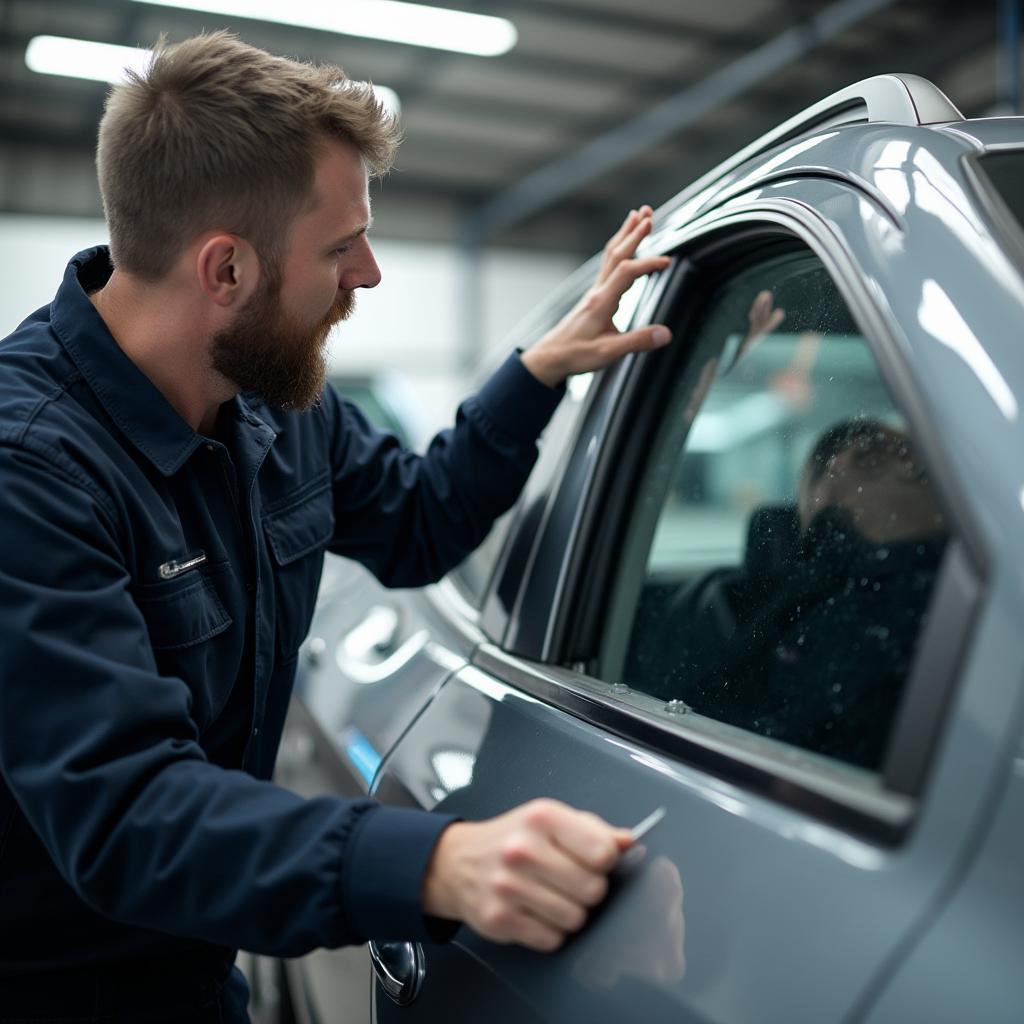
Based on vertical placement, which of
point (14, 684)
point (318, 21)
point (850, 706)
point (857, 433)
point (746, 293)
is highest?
point (318, 21)

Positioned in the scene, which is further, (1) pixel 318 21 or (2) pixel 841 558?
(1) pixel 318 21

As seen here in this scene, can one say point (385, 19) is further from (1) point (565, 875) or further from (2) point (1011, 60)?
(1) point (565, 875)

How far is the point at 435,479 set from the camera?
1.70 m

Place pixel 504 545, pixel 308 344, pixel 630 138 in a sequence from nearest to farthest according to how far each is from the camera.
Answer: pixel 308 344 < pixel 504 545 < pixel 630 138

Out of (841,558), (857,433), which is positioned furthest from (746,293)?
(841,558)

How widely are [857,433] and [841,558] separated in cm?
14

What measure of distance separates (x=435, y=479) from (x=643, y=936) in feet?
3.33

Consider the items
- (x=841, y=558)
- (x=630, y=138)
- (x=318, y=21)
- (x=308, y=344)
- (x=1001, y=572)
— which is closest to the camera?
(x=1001, y=572)

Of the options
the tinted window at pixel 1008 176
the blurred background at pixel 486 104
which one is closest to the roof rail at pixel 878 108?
the tinted window at pixel 1008 176

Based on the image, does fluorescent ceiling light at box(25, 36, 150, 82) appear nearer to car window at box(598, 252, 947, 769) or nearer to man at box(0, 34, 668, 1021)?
man at box(0, 34, 668, 1021)

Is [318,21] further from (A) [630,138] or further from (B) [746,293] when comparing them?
(B) [746,293]

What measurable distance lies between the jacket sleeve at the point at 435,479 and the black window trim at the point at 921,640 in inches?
10.1

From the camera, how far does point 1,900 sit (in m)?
1.13

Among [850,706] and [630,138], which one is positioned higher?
[630,138]
